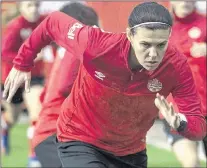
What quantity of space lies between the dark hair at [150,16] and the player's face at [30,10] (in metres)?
5.00

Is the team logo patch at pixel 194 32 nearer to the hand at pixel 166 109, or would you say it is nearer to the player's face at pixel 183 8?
the player's face at pixel 183 8

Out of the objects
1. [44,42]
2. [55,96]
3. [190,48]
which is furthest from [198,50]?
[44,42]

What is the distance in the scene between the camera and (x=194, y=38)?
7.63m

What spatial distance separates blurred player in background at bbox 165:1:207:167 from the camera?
23.4 ft

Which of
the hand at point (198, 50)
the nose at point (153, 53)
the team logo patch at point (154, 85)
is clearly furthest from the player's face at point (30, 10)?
the nose at point (153, 53)

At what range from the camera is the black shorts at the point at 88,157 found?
4.72 metres

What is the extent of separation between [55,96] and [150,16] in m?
1.53

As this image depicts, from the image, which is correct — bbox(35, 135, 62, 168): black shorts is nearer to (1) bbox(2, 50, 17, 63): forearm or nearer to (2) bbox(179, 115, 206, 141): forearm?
(2) bbox(179, 115, 206, 141): forearm

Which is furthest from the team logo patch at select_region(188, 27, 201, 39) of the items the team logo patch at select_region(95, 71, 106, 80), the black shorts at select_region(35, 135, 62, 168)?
the team logo patch at select_region(95, 71, 106, 80)

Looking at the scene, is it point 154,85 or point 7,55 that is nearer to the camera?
point 154,85

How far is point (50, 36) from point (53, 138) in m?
0.89

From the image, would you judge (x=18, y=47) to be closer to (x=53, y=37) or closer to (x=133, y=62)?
(x=53, y=37)

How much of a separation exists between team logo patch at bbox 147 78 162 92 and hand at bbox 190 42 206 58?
9.35 feet

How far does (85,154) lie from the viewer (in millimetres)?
4750
